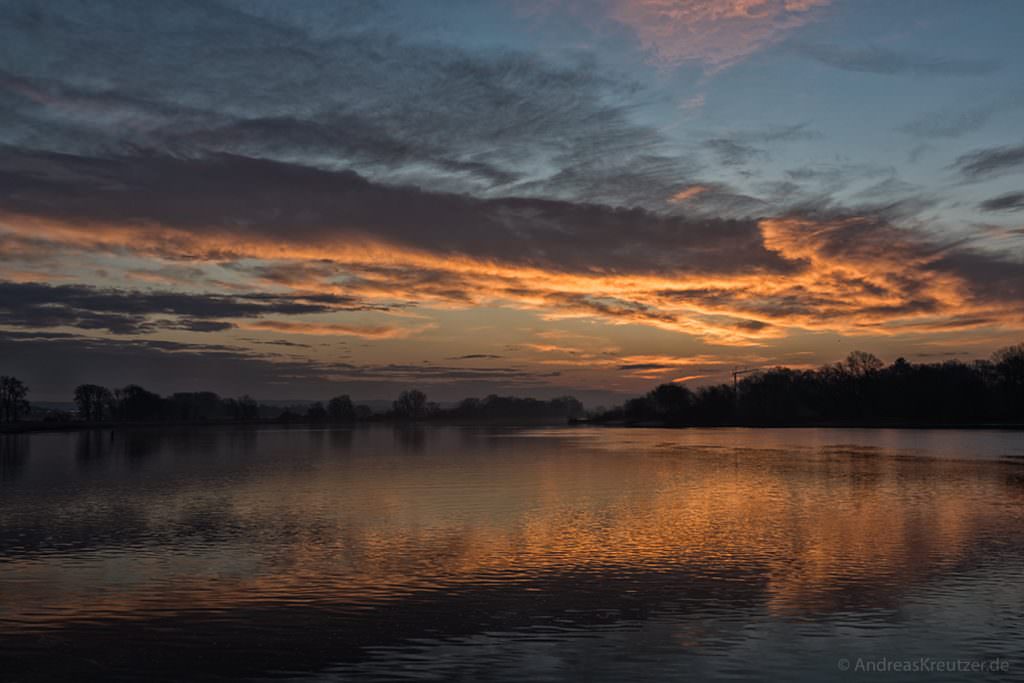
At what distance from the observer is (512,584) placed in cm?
2269

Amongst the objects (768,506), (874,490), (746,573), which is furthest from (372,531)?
(874,490)

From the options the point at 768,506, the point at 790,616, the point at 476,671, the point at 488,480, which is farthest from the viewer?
the point at 488,480

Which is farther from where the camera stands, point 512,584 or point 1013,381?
point 1013,381

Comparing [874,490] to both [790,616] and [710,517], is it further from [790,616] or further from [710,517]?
[790,616]

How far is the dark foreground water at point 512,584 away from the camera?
16016 millimetres

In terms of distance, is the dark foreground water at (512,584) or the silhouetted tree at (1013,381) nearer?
the dark foreground water at (512,584)

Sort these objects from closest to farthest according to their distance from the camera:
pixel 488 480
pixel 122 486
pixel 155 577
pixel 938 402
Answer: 1. pixel 155 577
2. pixel 122 486
3. pixel 488 480
4. pixel 938 402

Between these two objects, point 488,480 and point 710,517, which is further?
point 488,480

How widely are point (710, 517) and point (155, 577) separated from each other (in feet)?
74.6

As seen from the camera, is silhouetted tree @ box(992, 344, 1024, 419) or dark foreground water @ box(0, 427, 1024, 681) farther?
silhouetted tree @ box(992, 344, 1024, 419)

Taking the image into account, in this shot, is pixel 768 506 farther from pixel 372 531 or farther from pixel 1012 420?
pixel 1012 420

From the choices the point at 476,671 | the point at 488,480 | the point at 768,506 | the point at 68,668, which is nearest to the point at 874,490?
the point at 768,506

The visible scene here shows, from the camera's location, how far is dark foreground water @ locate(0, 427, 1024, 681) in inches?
631

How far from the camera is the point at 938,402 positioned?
194m
